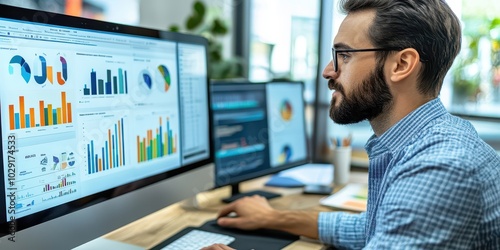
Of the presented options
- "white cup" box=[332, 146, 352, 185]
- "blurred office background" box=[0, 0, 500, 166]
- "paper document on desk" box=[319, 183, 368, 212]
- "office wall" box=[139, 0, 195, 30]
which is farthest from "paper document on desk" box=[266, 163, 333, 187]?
"office wall" box=[139, 0, 195, 30]

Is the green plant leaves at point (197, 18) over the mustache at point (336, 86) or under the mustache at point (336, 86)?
over

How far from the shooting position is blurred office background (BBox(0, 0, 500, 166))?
81.2 inches

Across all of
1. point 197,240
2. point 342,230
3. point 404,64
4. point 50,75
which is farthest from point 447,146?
point 50,75

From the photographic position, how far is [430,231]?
0.74 m

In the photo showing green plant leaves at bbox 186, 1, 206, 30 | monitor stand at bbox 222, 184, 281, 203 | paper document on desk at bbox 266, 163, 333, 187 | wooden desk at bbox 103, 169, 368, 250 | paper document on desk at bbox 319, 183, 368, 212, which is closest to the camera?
wooden desk at bbox 103, 169, 368, 250

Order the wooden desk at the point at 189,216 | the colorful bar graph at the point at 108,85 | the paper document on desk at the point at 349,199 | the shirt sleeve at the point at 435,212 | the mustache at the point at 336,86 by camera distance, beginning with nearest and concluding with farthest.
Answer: the shirt sleeve at the point at 435,212, the colorful bar graph at the point at 108,85, the mustache at the point at 336,86, the wooden desk at the point at 189,216, the paper document on desk at the point at 349,199

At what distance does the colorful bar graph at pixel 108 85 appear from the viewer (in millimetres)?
946

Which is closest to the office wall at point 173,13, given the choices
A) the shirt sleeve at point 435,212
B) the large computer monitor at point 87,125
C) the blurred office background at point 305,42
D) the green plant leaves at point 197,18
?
the blurred office background at point 305,42

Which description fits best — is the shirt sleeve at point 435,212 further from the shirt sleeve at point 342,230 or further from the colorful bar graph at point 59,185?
the colorful bar graph at point 59,185

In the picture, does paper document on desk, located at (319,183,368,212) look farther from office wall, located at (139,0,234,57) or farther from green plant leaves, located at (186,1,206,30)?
office wall, located at (139,0,234,57)

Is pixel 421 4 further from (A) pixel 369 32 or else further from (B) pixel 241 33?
(B) pixel 241 33

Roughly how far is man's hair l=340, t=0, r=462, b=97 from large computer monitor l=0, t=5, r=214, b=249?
0.52 meters

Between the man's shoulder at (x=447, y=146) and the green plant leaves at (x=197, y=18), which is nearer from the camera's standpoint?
the man's shoulder at (x=447, y=146)

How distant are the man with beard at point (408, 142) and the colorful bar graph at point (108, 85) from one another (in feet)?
1.32
